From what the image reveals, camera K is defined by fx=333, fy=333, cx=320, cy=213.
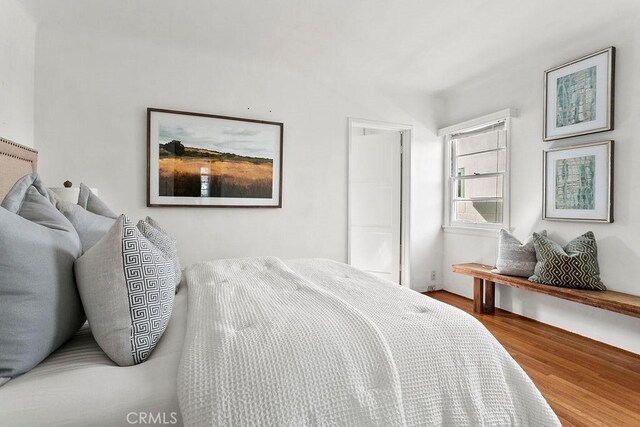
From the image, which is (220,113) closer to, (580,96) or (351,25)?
(351,25)

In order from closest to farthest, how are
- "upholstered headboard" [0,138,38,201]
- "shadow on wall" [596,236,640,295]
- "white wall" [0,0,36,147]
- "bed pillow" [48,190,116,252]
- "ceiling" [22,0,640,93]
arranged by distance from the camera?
"bed pillow" [48,190,116,252], "upholstered headboard" [0,138,38,201], "white wall" [0,0,36,147], "ceiling" [22,0,640,93], "shadow on wall" [596,236,640,295]

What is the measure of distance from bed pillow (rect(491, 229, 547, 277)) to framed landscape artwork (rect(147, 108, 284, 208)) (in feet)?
7.58

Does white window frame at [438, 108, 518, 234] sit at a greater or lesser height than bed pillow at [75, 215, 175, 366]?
greater

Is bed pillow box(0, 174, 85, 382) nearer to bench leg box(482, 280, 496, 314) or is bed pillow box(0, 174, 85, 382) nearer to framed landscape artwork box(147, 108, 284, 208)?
framed landscape artwork box(147, 108, 284, 208)

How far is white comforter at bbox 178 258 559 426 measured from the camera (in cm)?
85

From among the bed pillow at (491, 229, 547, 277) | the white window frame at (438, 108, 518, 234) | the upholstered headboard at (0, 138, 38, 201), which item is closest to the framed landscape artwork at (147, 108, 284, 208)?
the upholstered headboard at (0, 138, 38, 201)

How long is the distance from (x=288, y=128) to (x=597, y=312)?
3.30 meters

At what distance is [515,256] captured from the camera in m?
3.18

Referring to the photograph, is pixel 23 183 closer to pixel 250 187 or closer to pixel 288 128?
pixel 250 187

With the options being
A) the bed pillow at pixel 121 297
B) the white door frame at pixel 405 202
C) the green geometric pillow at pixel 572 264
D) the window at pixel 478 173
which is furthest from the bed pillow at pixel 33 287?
the window at pixel 478 173

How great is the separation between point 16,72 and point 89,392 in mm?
2704

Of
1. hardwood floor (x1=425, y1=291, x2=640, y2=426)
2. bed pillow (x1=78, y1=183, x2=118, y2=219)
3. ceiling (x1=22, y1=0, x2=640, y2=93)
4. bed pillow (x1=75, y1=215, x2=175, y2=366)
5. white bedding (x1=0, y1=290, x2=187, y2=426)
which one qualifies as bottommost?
hardwood floor (x1=425, y1=291, x2=640, y2=426)

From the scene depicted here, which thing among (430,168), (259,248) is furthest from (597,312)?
(259,248)

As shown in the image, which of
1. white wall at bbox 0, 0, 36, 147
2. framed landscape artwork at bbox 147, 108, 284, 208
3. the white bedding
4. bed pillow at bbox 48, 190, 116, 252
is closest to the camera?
the white bedding
